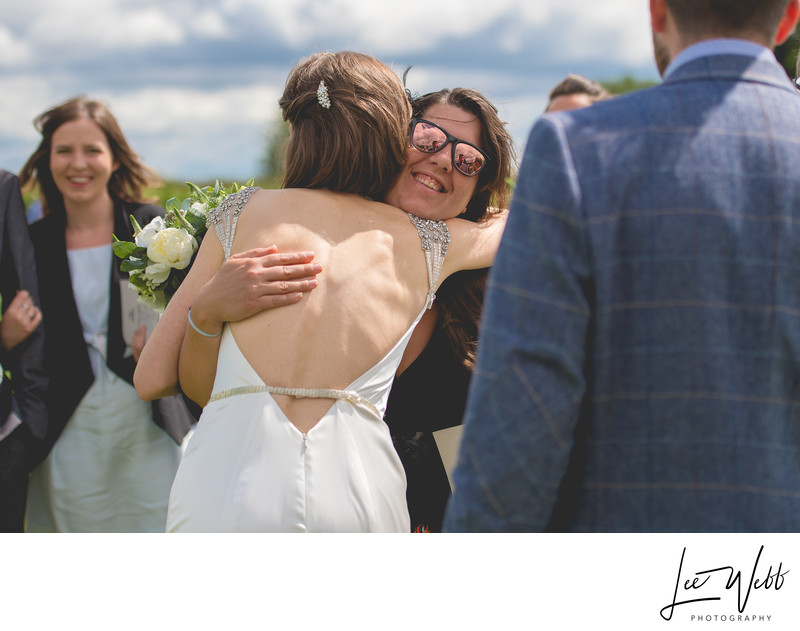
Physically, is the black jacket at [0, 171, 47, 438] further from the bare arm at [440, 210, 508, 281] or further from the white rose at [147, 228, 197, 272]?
the bare arm at [440, 210, 508, 281]

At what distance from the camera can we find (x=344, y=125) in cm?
261

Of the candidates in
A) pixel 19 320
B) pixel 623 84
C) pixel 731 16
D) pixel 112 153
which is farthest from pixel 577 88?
pixel 623 84

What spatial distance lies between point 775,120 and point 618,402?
588 millimetres

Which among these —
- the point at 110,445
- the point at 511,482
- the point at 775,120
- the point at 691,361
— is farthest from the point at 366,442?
the point at 110,445

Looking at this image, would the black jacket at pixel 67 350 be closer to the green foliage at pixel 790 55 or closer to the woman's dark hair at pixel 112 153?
the woman's dark hair at pixel 112 153

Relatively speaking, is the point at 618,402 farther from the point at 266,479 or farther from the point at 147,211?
the point at 147,211

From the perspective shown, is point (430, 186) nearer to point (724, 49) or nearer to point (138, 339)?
point (724, 49)

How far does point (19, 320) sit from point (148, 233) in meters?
1.91

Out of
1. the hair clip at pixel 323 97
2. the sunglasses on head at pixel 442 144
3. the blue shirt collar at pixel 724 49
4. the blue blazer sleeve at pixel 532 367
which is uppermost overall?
the hair clip at pixel 323 97

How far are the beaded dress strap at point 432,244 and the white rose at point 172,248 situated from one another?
2.84 ft

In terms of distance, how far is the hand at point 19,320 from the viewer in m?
4.65

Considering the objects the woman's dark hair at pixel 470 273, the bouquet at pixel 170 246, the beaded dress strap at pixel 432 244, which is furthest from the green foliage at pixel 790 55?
the bouquet at pixel 170 246

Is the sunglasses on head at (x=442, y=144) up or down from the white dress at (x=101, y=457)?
up

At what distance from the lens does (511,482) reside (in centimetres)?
148
